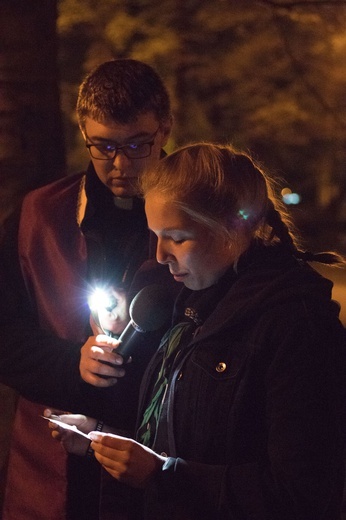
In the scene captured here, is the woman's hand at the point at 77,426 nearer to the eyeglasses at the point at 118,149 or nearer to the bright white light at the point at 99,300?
the bright white light at the point at 99,300

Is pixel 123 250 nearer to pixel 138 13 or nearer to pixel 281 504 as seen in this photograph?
pixel 281 504

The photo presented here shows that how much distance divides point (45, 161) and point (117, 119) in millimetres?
1000

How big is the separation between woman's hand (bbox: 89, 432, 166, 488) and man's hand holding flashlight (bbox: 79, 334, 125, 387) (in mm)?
310

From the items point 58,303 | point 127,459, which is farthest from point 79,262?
point 127,459

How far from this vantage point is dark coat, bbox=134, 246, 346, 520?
6.36 ft

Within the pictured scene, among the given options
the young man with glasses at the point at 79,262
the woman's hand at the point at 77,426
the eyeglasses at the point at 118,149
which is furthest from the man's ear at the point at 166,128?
the woman's hand at the point at 77,426

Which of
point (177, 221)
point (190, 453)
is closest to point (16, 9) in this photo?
point (177, 221)

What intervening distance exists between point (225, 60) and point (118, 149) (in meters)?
9.32

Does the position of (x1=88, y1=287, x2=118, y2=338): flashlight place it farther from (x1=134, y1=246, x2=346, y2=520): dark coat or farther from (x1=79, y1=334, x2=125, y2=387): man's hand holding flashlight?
(x1=134, y1=246, x2=346, y2=520): dark coat

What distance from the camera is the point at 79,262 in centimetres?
285

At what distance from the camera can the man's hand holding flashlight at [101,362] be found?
238 centimetres

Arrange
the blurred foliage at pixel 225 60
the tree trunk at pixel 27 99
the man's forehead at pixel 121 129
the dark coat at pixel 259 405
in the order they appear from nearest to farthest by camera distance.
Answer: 1. the dark coat at pixel 259 405
2. the man's forehead at pixel 121 129
3. the tree trunk at pixel 27 99
4. the blurred foliage at pixel 225 60

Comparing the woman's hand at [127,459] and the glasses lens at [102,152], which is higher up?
the glasses lens at [102,152]

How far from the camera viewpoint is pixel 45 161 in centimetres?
365
